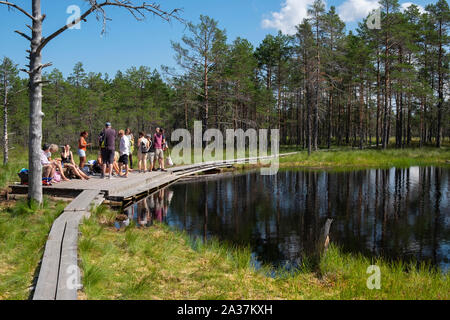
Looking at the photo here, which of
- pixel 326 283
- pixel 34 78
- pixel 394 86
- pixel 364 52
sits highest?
pixel 364 52

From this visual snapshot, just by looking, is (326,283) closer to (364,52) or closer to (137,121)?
(364,52)

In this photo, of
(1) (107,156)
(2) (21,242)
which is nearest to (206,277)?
(2) (21,242)

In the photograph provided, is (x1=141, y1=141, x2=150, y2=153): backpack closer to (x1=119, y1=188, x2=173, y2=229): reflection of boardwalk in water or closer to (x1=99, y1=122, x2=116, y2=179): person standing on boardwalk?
(x1=119, y1=188, x2=173, y2=229): reflection of boardwalk in water

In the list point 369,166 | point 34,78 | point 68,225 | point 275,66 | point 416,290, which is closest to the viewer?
point 416,290

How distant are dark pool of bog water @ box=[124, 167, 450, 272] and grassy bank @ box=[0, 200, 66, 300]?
275 cm

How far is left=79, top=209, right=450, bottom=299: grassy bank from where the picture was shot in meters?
4.53

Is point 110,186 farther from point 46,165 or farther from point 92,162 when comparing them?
point 92,162

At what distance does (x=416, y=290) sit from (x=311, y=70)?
96.0ft

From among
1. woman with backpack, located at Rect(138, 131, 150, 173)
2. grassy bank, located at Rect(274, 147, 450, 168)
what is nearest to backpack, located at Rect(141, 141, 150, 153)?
woman with backpack, located at Rect(138, 131, 150, 173)

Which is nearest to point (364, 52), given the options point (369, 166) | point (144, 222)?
point (369, 166)

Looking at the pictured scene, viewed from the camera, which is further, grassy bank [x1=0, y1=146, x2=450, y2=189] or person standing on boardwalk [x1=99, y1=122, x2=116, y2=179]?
grassy bank [x1=0, y1=146, x2=450, y2=189]

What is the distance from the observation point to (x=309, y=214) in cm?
1166

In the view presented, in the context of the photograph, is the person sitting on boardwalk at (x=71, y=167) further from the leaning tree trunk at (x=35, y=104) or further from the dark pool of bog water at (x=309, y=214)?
the leaning tree trunk at (x=35, y=104)
